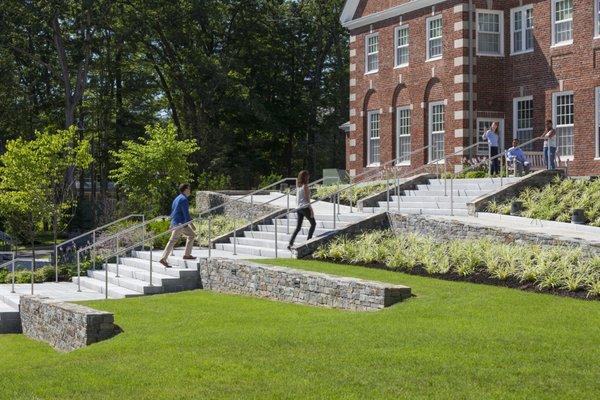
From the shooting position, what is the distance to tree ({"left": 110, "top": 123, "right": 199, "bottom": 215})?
37562 millimetres

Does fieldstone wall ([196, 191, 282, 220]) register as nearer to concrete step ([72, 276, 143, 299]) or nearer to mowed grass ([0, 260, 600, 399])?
concrete step ([72, 276, 143, 299])

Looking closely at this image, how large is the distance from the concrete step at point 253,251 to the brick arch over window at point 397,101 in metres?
13.1

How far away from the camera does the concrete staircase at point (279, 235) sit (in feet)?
80.6

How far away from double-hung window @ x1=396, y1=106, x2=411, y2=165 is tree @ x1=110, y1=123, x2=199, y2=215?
7822 millimetres

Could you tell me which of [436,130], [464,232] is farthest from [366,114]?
[464,232]

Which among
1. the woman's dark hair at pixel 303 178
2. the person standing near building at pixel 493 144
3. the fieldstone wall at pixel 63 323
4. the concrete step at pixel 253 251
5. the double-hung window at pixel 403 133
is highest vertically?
the double-hung window at pixel 403 133

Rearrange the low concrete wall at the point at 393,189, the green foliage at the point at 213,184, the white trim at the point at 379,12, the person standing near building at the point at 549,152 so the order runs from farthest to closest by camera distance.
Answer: the green foliage at the point at 213,184
the white trim at the point at 379,12
the low concrete wall at the point at 393,189
the person standing near building at the point at 549,152

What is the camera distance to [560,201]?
81.7ft

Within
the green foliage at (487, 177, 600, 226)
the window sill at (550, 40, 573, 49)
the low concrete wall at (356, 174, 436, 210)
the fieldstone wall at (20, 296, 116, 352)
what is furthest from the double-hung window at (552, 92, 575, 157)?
the fieldstone wall at (20, 296, 116, 352)

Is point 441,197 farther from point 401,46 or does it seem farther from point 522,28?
point 401,46

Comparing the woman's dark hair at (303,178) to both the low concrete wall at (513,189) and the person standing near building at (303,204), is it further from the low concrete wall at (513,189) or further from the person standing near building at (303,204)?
the low concrete wall at (513,189)

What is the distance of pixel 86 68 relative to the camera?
5028 centimetres

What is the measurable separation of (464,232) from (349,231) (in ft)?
10.6

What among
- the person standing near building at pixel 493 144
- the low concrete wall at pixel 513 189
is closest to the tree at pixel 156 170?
the person standing near building at pixel 493 144
